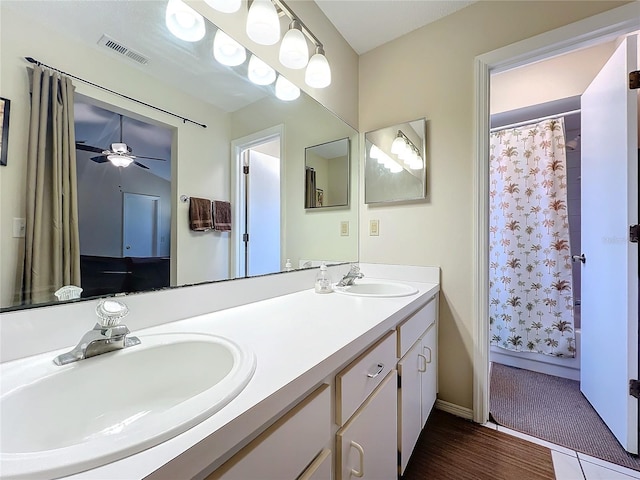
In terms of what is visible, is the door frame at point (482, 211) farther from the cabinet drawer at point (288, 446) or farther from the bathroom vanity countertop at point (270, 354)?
the cabinet drawer at point (288, 446)

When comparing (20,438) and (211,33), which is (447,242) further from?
(20,438)

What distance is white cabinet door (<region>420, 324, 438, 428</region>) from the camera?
1.28 meters

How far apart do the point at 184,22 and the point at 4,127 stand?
636mm

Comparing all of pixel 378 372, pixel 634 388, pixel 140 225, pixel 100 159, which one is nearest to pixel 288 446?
pixel 378 372

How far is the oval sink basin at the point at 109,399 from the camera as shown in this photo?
0.32 metres

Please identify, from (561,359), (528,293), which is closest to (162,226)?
(528,293)

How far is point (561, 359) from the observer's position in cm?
201

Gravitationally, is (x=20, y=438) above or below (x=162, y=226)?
below

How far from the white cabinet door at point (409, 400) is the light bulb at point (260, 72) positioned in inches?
51.9

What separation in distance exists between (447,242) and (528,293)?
1.15m

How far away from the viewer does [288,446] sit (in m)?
0.50

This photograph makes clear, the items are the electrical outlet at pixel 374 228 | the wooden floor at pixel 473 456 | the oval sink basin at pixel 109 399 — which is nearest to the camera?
the oval sink basin at pixel 109 399

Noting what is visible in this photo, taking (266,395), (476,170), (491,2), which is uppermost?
(491,2)

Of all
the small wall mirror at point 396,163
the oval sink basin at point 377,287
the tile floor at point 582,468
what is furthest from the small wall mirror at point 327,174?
the tile floor at point 582,468
